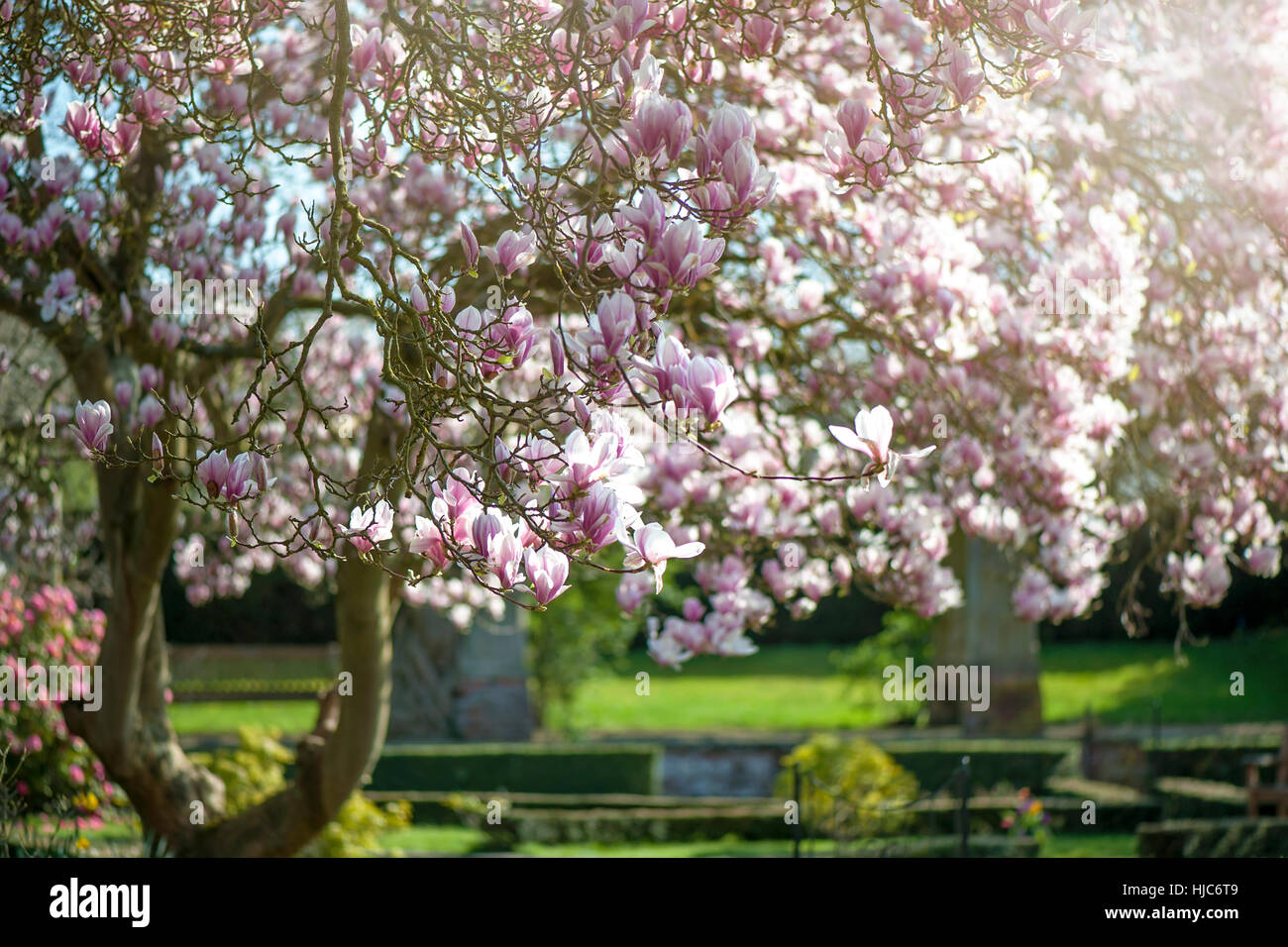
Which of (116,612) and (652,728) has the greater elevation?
(116,612)

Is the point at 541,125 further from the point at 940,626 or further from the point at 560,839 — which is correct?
the point at 940,626

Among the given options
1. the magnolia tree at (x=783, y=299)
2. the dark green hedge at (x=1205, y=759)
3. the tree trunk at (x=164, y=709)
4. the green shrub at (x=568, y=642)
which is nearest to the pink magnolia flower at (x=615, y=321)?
the magnolia tree at (x=783, y=299)

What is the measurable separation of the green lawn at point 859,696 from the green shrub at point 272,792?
940 centimetres

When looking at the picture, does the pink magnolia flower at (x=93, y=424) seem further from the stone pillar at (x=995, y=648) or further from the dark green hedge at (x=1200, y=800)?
the stone pillar at (x=995, y=648)

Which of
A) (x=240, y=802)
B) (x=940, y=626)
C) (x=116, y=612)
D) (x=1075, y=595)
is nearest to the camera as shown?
(x=116, y=612)

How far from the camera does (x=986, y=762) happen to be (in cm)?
1333

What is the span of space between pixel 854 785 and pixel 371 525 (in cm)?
895

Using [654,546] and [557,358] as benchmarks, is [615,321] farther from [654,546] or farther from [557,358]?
[654,546]

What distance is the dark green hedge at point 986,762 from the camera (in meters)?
13.1

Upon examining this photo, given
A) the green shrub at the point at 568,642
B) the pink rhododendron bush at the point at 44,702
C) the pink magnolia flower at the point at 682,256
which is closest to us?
the pink magnolia flower at the point at 682,256

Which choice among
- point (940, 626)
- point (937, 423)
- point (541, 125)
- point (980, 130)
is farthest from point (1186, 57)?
point (940, 626)

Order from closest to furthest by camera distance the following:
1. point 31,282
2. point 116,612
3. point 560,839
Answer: point 31,282, point 116,612, point 560,839
